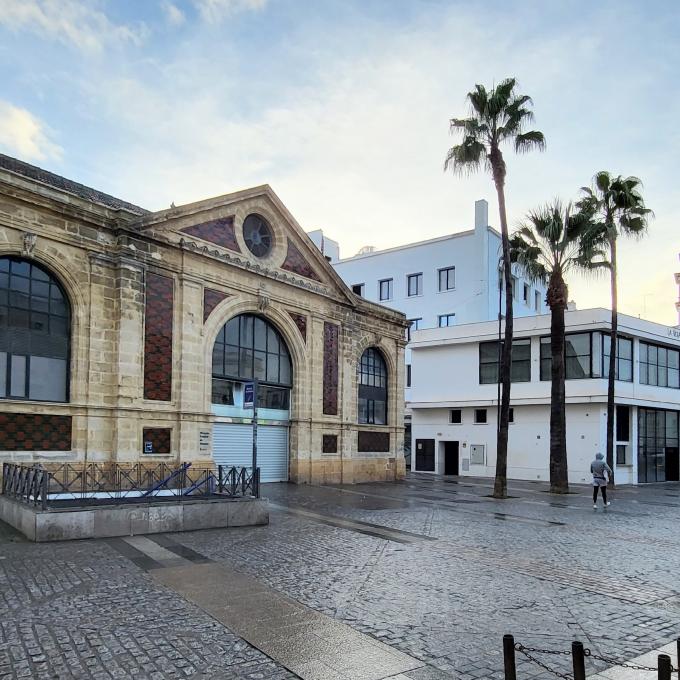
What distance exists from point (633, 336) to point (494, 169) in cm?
1703

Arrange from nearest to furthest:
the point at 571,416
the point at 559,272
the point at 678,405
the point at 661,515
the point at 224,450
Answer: the point at 661,515
the point at 224,450
the point at 559,272
the point at 571,416
the point at 678,405

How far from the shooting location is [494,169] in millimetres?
24281

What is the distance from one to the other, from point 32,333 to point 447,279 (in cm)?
3524

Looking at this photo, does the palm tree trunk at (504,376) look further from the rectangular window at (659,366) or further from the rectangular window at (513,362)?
the rectangular window at (659,366)

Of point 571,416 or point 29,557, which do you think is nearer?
point 29,557

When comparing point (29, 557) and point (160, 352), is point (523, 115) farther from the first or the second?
point (29, 557)

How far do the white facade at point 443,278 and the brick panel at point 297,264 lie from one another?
2109 centimetres

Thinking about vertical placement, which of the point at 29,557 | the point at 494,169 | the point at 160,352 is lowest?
the point at 29,557

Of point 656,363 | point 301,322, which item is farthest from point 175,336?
point 656,363

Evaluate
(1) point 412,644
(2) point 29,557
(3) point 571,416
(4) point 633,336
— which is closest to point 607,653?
→ (1) point 412,644

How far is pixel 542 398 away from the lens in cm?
3503

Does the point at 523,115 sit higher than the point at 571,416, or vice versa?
the point at 523,115

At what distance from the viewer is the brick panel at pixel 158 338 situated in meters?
19.6

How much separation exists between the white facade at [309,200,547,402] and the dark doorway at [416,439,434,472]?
4.82 m
